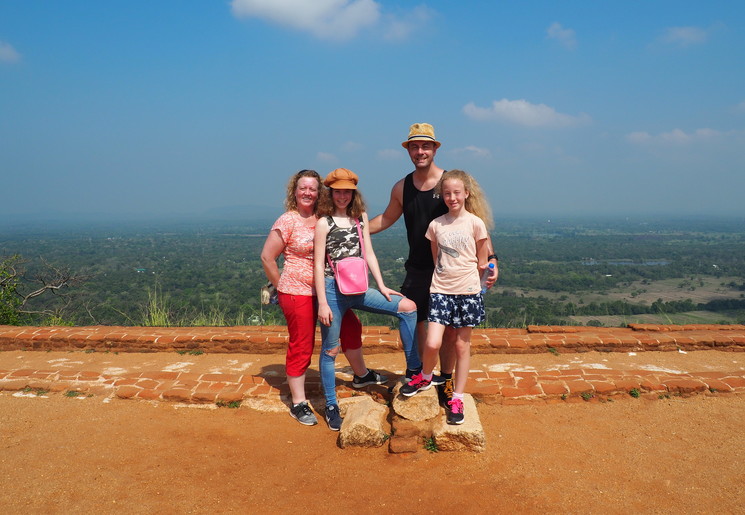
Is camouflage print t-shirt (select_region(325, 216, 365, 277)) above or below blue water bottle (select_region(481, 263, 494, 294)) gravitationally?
above

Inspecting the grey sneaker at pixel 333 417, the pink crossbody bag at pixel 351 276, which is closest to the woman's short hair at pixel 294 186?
the pink crossbody bag at pixel 351 276

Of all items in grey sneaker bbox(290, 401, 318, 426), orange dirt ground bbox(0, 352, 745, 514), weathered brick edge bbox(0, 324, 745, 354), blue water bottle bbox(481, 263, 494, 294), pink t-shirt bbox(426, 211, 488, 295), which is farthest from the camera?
weathered brick edge bbox(0, 324, 745, 354)

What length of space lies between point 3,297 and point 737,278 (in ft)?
154

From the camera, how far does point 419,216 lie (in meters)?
3.08

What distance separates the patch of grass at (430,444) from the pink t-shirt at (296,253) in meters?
1.28

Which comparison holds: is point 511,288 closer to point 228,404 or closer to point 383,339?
point 383,339

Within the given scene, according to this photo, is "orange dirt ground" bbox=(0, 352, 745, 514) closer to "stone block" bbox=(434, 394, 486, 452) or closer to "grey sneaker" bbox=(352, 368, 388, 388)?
"stone block" bbox=(434, 394, 486, 452)

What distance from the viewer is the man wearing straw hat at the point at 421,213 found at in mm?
2988

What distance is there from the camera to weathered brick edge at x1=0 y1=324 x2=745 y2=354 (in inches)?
193

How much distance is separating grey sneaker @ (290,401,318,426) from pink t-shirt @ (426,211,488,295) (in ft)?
4.59

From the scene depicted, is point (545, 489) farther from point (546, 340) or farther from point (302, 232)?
point (546, 340)

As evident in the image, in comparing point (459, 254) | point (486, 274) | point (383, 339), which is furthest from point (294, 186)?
point (383, 339)

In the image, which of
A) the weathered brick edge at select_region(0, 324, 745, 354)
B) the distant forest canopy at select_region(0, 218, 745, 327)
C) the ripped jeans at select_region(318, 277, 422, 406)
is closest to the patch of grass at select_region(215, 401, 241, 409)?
the ripped jeans at select_region(318, 277, 422, 406)

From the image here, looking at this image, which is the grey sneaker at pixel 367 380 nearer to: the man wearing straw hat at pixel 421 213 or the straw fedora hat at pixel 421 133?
the man wearing straw hat at pixel 421 213
